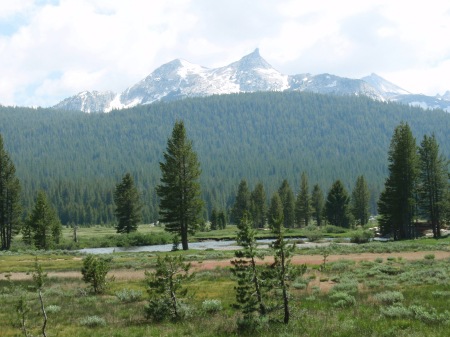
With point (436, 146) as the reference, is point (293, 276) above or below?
below

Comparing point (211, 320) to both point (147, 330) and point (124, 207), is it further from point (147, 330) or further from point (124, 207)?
point (124, 207)

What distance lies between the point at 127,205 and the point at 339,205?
48.4m

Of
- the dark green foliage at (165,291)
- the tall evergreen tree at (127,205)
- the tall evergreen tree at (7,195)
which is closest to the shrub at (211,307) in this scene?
the dark green foliage at (165,291)

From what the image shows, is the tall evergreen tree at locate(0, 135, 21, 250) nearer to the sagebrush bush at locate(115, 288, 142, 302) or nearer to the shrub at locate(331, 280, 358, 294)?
the sagebrush bush at locate(115, 288, 142, 302)

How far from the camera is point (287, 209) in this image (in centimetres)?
11462

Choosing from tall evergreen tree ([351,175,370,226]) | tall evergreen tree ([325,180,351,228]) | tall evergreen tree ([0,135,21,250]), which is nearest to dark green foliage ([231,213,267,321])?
tall evergreen tree ([0,135,21,250])

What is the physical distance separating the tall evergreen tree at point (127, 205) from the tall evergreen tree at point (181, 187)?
98.3 ft

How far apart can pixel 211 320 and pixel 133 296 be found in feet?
24.9

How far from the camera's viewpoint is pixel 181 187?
52.8 meters

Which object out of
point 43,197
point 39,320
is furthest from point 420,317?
point 43,197

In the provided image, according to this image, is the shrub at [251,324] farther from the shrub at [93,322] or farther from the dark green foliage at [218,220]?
the dark green foliage at [218,220]

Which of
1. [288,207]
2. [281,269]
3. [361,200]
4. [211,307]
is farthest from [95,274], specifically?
[288,207]

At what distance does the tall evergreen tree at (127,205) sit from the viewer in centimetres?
8144

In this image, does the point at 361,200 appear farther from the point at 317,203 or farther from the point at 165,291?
the point at 165,291
